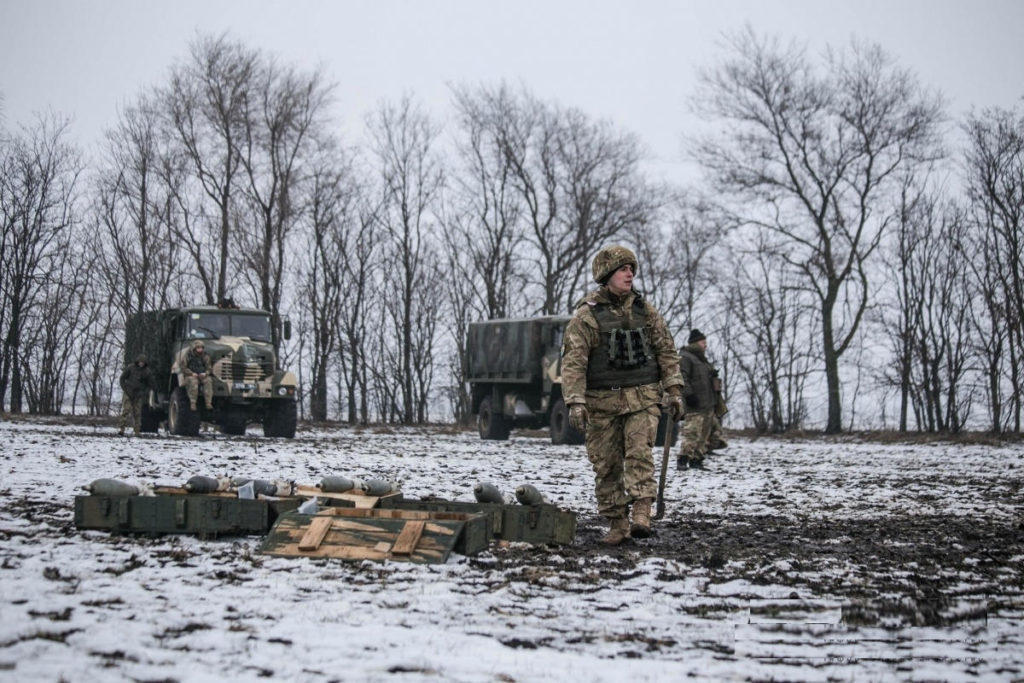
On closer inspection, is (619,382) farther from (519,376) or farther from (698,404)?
(519,376)

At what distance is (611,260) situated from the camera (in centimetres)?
727

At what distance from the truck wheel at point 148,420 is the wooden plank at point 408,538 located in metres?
17.5

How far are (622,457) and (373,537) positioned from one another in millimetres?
2023

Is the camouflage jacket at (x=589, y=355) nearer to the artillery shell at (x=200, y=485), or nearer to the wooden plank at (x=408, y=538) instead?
the wooden plank at (x=408, y=538)

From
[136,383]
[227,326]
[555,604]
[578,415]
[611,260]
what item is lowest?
[555,604]

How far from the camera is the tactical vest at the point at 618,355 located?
7.25 meters

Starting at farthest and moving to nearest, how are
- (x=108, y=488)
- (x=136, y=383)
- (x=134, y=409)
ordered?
(x=134, y=409) < (x=136, y=383) < (x=108, y=488)

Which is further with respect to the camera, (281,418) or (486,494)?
(281,418)

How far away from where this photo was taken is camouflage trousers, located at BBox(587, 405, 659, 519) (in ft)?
23.4

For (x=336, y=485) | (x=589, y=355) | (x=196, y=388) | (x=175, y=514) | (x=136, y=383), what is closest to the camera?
(x=175, y=514)

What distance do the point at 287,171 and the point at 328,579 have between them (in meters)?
31.4

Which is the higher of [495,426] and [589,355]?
[589,355]

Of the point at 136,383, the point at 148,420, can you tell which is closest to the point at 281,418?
the point at 136,383

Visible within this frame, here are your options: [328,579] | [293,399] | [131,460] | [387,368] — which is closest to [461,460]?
[131,460]
